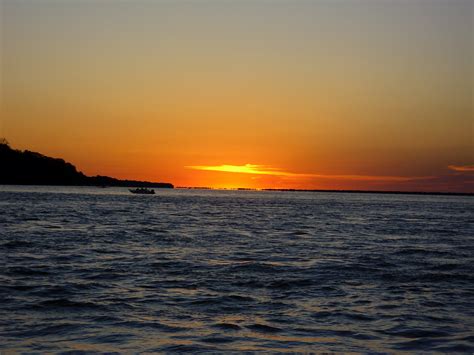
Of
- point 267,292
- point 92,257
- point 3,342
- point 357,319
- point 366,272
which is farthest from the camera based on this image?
point 92,257

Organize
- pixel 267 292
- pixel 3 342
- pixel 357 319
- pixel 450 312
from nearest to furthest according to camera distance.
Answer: pixel 3 342
pixel 357 319
pixel 450 312
pixel 267 292

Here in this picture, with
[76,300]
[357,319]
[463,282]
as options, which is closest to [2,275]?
[76,300]

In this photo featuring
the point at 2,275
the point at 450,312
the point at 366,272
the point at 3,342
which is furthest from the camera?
the point at 366,272

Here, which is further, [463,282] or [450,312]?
[463,282]

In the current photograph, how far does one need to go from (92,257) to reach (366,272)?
1230 centimetres

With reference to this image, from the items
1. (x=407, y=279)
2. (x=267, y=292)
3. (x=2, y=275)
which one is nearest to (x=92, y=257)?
(x=2, y=275)

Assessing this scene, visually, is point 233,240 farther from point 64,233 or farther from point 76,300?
point 76,300

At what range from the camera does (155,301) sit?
1514 cm

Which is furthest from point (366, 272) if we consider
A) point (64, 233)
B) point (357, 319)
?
point (64, 233)

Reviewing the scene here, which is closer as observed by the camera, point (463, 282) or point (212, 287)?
point (212, 287)

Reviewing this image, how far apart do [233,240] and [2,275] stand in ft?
57.6

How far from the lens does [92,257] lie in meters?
24.3

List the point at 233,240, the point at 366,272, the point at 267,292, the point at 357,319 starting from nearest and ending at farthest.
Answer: the point at 357,319 < the point at 267,292 < the point at 366,272 < the point at 233,240

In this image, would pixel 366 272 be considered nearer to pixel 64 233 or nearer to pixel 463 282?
pixel 463 282
